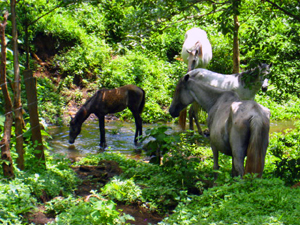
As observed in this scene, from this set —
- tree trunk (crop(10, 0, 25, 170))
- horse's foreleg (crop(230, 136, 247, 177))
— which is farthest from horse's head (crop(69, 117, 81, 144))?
horse's foreleg (crop(230, 136, 247, 177))

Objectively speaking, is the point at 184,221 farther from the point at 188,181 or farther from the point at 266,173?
the point at 266,173

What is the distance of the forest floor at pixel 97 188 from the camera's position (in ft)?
14.2

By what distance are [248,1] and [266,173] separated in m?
4.57

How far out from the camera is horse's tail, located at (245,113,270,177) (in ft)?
14.5

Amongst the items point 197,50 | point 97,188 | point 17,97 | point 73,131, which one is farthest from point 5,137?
point 197,50

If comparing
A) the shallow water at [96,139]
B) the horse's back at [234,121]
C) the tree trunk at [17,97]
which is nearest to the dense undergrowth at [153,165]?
the tree trunk at [17,97]

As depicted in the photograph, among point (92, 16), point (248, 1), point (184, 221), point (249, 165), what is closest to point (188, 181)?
point (249, 165)

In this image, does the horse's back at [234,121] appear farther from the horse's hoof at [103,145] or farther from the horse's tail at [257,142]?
the horse's hoof at [103,145]

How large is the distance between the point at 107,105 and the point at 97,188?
4.72 metres

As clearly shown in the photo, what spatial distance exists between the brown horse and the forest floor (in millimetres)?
2847

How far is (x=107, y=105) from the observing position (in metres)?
10.3

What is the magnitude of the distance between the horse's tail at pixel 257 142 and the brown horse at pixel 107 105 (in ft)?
18.1

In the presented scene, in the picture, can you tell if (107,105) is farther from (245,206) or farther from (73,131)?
(245,206)

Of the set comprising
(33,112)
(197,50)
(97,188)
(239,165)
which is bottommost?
(97,188)
